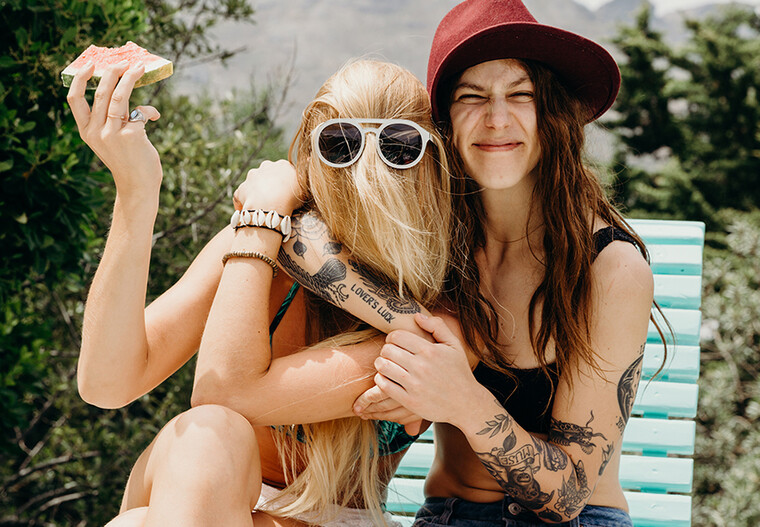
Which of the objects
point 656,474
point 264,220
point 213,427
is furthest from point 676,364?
point 213,427

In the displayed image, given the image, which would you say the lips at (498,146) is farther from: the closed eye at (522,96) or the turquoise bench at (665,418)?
the turquoise bench at (665,418)

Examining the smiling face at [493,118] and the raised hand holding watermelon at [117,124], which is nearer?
the raised hand holding watermelon at [117,124]

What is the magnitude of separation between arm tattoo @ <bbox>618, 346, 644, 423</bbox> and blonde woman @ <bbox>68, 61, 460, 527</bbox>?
0.65 meters

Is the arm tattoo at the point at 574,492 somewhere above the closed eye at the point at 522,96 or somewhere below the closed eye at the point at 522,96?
below

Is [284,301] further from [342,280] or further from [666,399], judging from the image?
[666,399]

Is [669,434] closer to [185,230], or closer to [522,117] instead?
[522,117]

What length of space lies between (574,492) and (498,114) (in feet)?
3.89

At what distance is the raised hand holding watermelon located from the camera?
1.91 m

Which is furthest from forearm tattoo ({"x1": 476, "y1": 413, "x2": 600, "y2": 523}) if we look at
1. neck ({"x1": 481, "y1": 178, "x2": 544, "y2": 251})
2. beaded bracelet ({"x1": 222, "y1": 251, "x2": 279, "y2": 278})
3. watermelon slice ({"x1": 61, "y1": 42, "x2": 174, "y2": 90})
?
watermelon slice ({"x1": 61, "y1": 42, "x2": 174, "y2": 90})

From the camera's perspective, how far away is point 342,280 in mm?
2242

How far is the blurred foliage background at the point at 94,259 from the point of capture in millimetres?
3203

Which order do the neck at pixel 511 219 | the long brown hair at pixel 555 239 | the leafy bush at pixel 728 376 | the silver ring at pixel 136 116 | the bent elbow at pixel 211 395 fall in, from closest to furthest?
the silver ring at pixel 136 116 → the bent elbow at pixel 211 395 → the long brown hair at pixel 555 239 → the neck at pixel 511 219 → the leafy bush at pixel 728 376

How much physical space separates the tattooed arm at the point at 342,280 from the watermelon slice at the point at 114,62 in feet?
1.96

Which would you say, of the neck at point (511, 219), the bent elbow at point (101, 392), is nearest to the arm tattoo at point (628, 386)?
the neck at point (511, 219)
